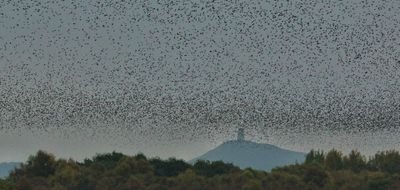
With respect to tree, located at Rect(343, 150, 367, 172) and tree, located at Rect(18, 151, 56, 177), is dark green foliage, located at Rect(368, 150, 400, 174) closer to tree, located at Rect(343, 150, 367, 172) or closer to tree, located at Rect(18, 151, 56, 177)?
tree, located at Rect(343, 150, 367, 172)

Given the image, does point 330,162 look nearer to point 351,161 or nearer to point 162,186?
point 351,161

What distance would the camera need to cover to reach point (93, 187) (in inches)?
4941

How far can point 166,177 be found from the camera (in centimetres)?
13950

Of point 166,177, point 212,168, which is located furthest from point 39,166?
point 212,168

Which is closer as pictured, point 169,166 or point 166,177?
point 166,177

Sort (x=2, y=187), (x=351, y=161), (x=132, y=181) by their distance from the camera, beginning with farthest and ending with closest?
(x=351, y=161), (x=132, y=181), (x=2, y=187)

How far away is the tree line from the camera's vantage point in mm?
124312

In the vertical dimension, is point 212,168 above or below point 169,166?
below

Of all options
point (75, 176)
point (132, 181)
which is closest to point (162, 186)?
point (132, 181)

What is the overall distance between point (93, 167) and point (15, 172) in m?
12.7

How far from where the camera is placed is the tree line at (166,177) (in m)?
124

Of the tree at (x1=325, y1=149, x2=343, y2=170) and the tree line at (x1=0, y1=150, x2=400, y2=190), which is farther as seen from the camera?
the tree at (x1=325, y1=149, x2=343, y2=170)

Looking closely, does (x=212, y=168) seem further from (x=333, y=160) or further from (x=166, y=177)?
(x=333, y=160)

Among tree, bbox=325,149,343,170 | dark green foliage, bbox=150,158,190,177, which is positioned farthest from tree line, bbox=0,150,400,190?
tree, bbox=325,149,343,170
